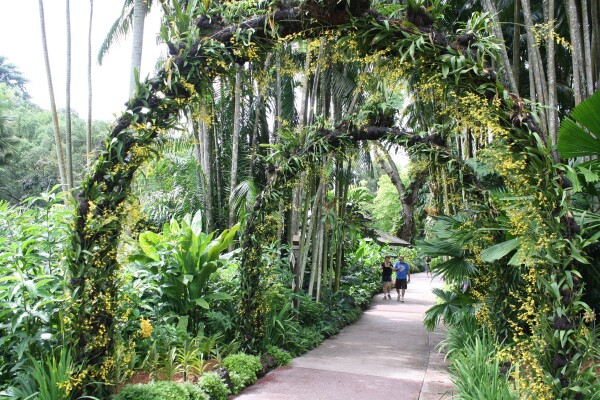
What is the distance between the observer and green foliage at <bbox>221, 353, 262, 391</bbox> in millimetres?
5398

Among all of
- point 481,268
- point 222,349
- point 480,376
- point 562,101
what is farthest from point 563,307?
point 562,101

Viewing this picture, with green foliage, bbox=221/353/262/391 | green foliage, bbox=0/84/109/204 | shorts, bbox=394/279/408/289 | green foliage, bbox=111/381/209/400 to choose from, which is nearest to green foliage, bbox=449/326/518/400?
green foliage, bbox=221/353/262/391

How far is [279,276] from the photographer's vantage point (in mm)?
8234

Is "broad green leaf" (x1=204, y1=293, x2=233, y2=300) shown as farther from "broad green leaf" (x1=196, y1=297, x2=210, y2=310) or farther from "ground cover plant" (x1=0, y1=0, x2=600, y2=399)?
"broad green leaf" (x1=196, y1=297, x2=210, y2=310)

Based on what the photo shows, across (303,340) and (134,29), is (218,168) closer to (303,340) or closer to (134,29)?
(134,29)

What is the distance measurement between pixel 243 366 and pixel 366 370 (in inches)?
67.0

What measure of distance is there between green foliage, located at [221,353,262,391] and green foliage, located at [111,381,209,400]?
2.63ft

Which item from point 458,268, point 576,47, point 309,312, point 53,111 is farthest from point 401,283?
point 53,111

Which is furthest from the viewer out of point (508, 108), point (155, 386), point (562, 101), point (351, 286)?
point (562, 101)

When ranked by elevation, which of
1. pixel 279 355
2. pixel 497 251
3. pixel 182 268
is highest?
pixel 497 251

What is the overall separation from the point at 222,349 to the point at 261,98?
6.37 m

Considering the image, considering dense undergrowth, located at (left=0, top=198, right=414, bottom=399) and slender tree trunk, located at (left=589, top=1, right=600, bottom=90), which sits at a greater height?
slender tree trunk, located at (left=589, top=1, right=600, bottom=90)

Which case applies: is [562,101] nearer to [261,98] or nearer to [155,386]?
[261,98]

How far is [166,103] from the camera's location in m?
4.09
